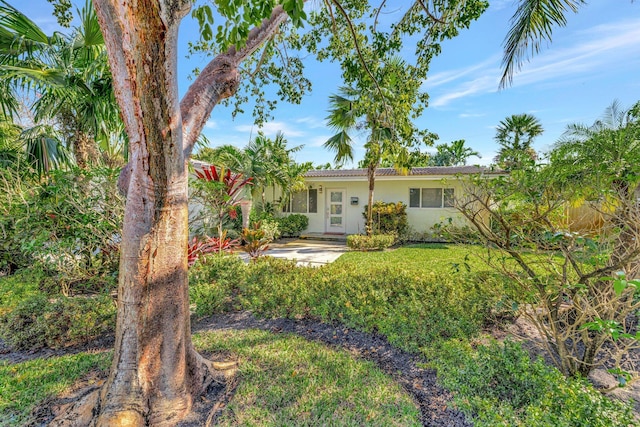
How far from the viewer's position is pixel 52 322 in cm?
377

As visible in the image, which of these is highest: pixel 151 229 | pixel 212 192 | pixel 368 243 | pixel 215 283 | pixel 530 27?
pixel 530 27

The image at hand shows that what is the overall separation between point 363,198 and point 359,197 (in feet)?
0.75

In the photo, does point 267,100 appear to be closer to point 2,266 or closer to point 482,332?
point 482,332

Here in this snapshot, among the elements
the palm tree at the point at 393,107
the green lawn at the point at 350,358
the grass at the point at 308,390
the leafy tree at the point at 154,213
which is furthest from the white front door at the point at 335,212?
the leafy tree at the point at 154,213

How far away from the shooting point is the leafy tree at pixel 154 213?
203 cm

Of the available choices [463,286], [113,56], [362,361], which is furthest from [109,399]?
[463,286]

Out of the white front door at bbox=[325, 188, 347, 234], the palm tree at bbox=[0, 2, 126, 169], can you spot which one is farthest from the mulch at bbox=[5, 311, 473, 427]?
the white front door at bbox=[325, 188, 347, 234]

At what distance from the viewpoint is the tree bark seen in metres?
2.03

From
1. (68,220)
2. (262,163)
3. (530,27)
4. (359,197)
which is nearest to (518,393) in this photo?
(530,27)

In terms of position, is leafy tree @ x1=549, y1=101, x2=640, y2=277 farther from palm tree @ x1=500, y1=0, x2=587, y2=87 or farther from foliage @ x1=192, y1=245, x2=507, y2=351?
palm tree @ x1=500, y1=0, x2=587, y2=87

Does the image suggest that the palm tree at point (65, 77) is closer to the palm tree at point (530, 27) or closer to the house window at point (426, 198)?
the palm tree at point (530, 27)

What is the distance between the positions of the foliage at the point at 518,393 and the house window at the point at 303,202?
44.2ft

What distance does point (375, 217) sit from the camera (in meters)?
14.0

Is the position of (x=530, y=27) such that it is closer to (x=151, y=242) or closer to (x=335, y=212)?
(x=151, y=242)
